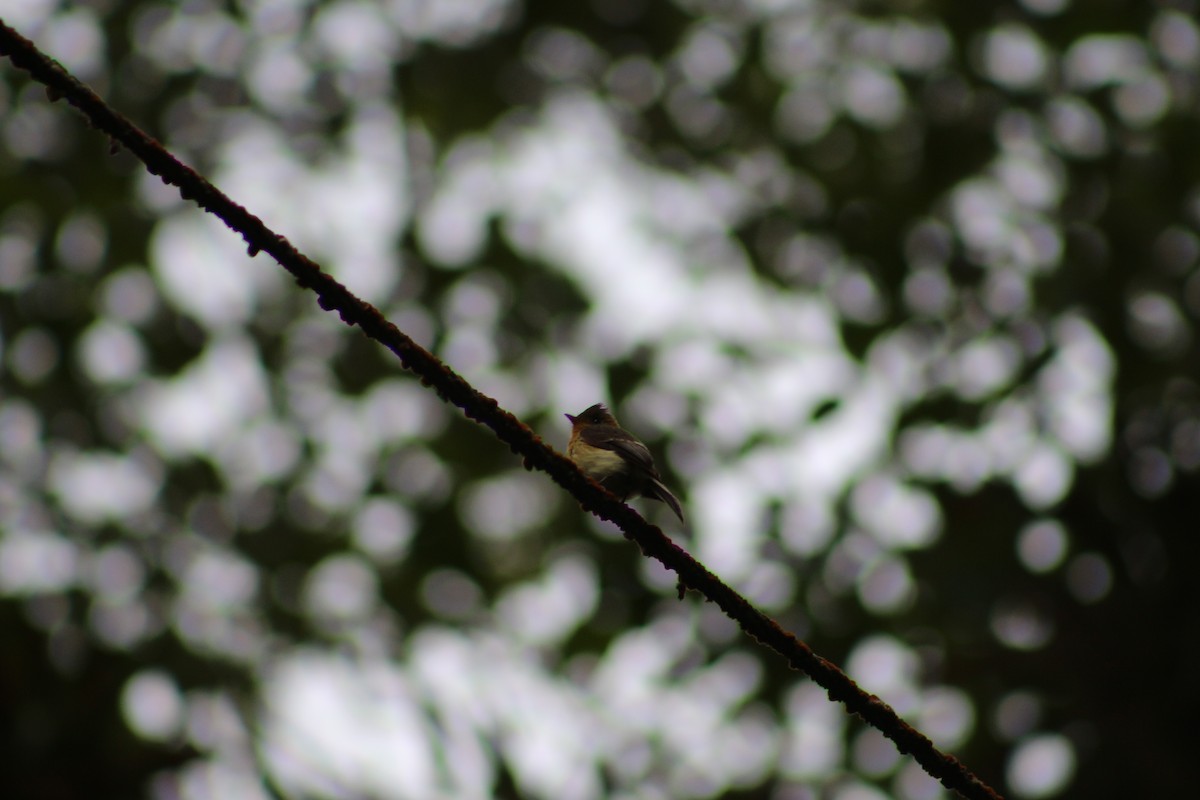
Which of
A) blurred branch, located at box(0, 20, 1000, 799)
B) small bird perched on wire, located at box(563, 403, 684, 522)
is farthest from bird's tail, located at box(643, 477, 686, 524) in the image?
blurred branch, located at box(0, 20, 1000, 799)

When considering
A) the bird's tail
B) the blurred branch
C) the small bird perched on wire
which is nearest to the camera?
the blurred branch

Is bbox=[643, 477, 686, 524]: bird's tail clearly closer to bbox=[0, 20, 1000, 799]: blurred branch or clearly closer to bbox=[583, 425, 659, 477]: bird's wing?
bbox=[583, 425, 659, 477]: bird's wing

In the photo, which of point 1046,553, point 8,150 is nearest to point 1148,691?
point 1046,553

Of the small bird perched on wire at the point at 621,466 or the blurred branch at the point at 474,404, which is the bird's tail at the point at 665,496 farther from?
the blurred branch at the point at 474,404

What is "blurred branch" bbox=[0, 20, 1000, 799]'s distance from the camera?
4.08ft

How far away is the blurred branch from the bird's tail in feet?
7.51

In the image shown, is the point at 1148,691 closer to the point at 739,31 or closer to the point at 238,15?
the point at 739,31

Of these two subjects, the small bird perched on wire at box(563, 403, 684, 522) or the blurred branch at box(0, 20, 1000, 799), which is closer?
the blurred branch at box(0, 20, 1000, 799)

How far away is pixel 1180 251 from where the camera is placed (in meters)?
9.14

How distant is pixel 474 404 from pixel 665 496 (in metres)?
2.69

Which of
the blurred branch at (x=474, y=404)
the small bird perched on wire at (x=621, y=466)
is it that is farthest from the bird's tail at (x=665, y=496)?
the blurred branch at (x=474, y=404)

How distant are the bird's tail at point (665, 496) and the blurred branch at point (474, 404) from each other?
2289 millimetres

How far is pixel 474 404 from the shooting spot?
143cm

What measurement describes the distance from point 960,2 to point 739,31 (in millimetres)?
2297
